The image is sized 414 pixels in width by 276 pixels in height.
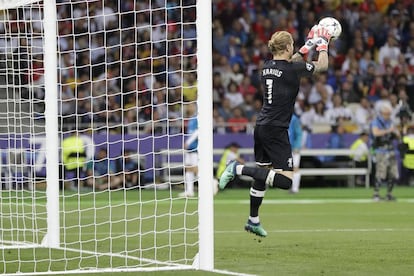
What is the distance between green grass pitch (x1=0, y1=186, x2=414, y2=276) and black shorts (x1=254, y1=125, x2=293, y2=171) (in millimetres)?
1067

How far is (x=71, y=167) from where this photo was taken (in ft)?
74.7

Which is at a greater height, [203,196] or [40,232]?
[203,196]

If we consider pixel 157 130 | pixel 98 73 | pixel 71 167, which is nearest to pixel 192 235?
pixel 71 167

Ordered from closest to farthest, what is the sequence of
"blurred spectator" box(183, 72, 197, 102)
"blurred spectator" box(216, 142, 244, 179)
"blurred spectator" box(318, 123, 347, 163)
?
"blurred spectator" box(183, 72, 197, 102) < "blurred spectator" box(216, 142, 244, 179) < "blurred spectator" box(318, 123, 347, 163)

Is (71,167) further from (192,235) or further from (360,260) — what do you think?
→ (360,260)

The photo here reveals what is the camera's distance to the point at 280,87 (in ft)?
39.7

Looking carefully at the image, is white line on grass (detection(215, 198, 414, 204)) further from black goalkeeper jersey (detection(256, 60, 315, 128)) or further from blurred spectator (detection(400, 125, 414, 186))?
black goalkeeper jersey (detection(256, 60, 315, 128))

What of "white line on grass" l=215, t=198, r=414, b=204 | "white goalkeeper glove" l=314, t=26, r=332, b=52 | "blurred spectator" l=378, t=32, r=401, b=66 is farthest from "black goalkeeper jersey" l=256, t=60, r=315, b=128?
"blurred spectator" l=378, t=32, r=401, b=66

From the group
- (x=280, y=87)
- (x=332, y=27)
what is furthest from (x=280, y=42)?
(x=332, y=27)

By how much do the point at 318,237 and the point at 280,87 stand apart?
3327 mm

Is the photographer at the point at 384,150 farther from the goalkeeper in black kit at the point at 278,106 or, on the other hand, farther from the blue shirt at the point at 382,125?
the goalkeeper in black kit at the point at 278,106

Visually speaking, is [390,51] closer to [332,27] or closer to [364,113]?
[364,113]

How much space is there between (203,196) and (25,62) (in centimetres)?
531

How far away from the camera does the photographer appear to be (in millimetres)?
23203
